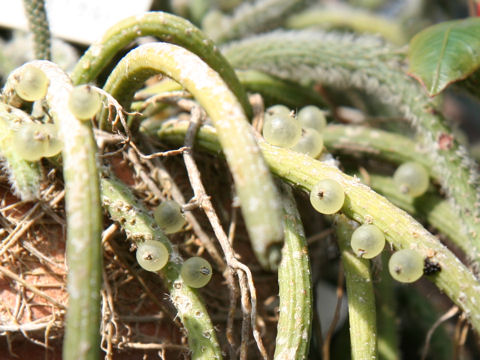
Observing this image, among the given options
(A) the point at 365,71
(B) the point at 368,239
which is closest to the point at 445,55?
(A) the point at 365,71

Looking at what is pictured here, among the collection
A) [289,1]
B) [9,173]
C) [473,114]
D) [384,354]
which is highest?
[9,173]

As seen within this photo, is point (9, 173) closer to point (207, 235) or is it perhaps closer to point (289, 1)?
point (207, 235)

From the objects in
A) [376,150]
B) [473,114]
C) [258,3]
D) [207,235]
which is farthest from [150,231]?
[473,114]

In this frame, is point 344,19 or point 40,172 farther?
point 344,19

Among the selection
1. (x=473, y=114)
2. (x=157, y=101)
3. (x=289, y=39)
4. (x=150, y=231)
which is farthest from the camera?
(x=473, y=114)

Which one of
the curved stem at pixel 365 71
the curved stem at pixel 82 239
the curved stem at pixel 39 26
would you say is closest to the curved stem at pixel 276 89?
the curved stem at pixel 365 71

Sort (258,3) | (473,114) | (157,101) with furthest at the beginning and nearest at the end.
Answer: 1. (473,114)
2. (258,3)
3. (157,101)
